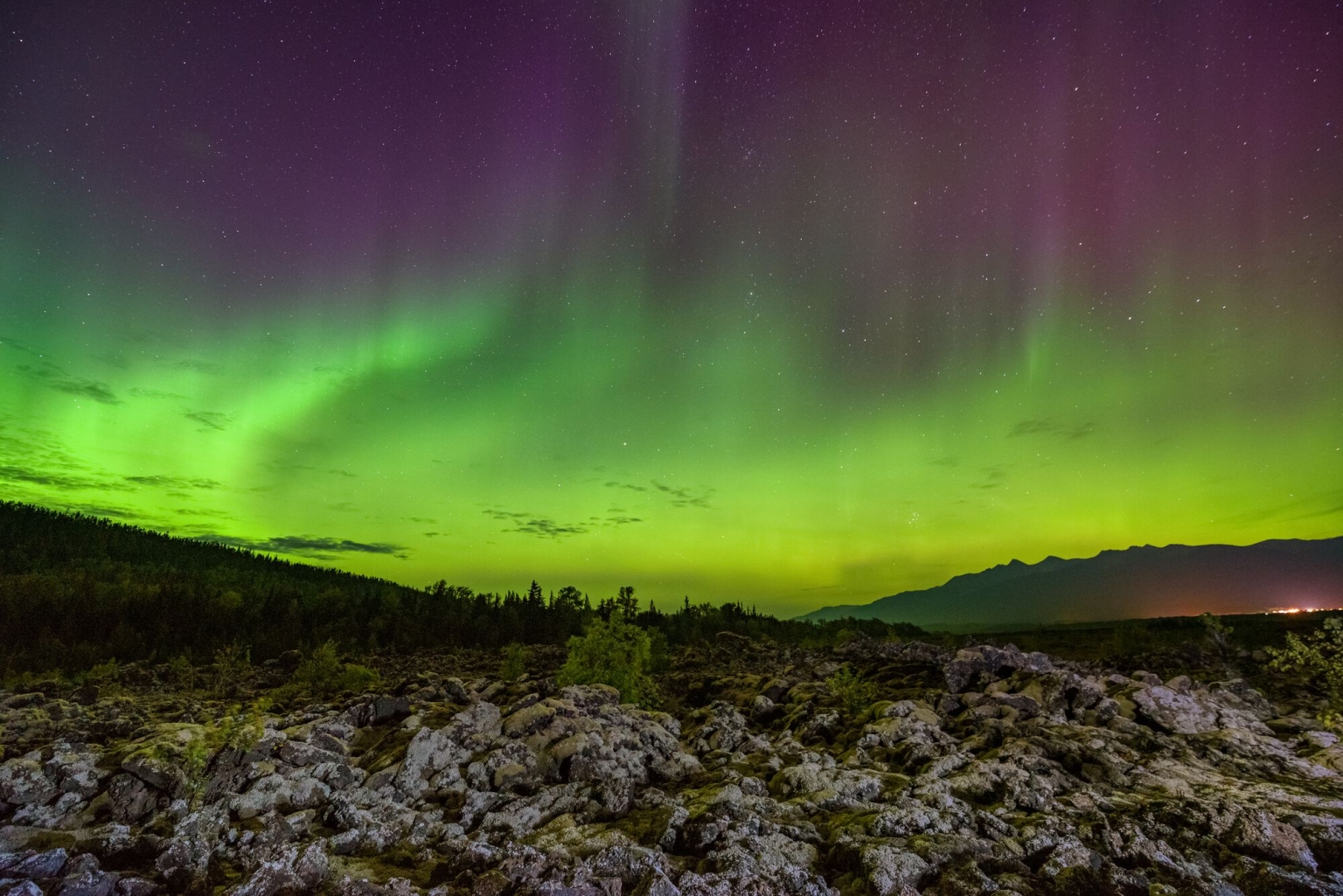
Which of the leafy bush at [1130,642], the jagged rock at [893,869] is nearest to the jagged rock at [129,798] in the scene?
the jagged rock at [893,869]

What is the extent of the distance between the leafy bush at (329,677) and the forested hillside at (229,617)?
75.2 feet

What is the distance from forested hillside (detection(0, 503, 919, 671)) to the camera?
8475 centimetres

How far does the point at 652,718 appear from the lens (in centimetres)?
3127

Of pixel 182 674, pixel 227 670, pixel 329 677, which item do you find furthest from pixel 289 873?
pixel 182 674

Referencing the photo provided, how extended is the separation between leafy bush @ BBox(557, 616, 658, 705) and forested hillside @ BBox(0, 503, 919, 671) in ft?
68.3

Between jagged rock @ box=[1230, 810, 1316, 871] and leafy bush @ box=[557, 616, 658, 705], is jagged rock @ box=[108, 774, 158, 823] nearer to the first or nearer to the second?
leafy bush @ box=[557, 616, 658, 705]

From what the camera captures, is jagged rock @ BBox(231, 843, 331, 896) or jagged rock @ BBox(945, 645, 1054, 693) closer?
jagged rock @ BBox(231, 843, 331, 896)

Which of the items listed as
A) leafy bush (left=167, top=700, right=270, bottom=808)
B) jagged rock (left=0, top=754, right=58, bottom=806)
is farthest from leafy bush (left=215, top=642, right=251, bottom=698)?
jagged rock (left=0, top=754, right=58, bottom=806)

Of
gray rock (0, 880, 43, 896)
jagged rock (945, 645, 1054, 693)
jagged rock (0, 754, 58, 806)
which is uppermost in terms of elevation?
jagged rock (945, 645, 1054, 693)

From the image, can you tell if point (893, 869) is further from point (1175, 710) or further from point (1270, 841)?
point (1175, 710)

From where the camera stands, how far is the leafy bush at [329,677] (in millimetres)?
44691

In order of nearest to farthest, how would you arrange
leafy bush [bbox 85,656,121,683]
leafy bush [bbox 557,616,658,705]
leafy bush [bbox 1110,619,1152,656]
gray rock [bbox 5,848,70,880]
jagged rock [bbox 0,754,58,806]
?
1. gray rock [bbox 5,848,70,880]
2. jagged rock [bbox 0,754,58,806]
3. leafy bush [bbox 557,616,658,705]
4. leafy bush [bbox 85,656,121,683]
5. leafy bush [bbox 1110,619,1152,656]

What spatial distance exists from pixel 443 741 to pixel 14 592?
395 feet

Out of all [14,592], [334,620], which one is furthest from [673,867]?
[14,592]
